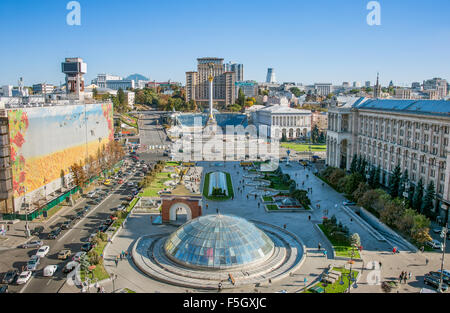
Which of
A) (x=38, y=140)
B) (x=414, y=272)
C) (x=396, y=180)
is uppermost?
(x=38, y=140)

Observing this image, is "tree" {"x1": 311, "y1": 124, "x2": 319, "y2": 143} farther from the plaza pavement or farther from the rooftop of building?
the plaza pavement

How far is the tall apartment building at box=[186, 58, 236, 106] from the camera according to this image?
159m

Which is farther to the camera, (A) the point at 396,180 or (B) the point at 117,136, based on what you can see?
(B) the point at 117,136

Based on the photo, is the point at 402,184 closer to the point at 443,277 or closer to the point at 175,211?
the point at 443,277

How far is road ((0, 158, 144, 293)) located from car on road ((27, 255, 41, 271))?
0.28 meters

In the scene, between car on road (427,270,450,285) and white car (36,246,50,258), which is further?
white car (36,246,50,258)

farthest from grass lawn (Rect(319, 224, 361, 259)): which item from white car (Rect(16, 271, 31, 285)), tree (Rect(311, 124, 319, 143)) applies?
tree (Rect(311, 124, 319, 143))

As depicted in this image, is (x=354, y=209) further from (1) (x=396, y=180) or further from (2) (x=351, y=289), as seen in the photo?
(2) (x=351, y=289)

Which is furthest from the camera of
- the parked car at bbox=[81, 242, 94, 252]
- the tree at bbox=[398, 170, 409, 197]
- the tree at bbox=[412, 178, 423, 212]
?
the tree at bbox=[398, 170, 409, 197]

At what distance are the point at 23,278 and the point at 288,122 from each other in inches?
3409

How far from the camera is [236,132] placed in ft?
372

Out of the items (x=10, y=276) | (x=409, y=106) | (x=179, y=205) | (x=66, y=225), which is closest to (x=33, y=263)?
(x=10, y=276)

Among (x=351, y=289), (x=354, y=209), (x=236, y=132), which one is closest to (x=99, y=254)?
(x=351, y=289)

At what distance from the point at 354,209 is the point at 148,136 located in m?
66.8
